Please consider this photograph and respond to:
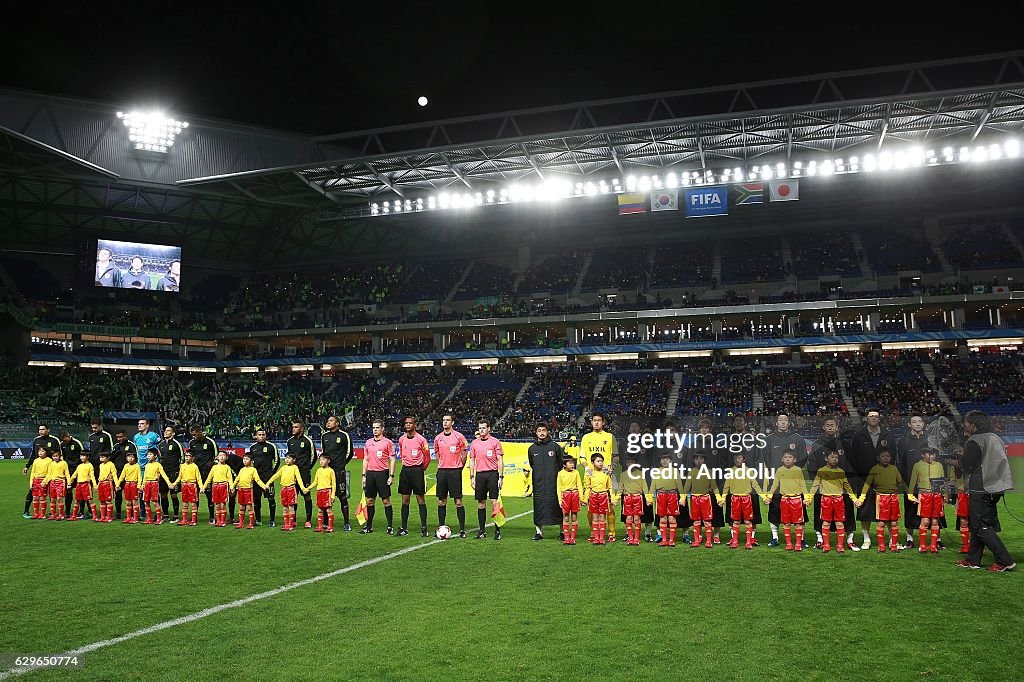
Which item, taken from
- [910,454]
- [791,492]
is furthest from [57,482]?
[910,454]

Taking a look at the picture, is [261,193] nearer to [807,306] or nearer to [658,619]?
[807,306]

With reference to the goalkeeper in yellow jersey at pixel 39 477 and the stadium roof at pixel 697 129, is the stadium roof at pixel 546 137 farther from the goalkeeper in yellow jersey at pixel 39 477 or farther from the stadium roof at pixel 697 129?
the goalkeeper in yellow jersey at pixel 39 477

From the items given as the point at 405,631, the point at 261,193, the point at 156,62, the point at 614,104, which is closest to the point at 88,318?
the point at 261,193

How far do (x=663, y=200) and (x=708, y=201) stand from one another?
7.02ft

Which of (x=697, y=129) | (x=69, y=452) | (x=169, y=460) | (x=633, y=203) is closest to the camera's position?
(x=169, y=460)

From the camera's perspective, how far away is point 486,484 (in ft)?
44.9

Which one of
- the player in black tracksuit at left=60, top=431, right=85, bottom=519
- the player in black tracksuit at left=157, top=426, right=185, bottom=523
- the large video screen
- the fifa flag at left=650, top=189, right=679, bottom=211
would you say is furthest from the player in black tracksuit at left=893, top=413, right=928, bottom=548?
the large video screen

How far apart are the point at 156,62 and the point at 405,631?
2872 cm

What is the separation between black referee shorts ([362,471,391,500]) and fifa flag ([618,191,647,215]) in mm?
23240

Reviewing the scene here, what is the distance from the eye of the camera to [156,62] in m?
28.9

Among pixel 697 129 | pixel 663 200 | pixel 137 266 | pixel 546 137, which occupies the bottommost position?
pixel 663 200

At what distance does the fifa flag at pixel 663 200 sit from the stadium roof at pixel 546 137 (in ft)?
5.49

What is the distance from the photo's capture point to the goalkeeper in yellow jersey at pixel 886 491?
469 inches

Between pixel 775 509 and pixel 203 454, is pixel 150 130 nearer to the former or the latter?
pixel 203 454
